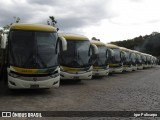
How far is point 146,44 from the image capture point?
132 meters

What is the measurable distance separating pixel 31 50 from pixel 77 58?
17.3 feet

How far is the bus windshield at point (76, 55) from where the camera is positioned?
19.9 meters

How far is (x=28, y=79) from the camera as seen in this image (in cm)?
1471

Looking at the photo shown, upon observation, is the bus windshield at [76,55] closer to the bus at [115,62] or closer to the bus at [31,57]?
the bus at [31,57]

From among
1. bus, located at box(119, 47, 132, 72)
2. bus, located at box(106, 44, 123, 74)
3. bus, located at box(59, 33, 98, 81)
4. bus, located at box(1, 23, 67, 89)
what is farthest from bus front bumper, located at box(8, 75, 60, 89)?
bus, located at box(119, 47, 132, 72)

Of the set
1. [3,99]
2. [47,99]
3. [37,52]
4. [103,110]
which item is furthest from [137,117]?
[37,52]

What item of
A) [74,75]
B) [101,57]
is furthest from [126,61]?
[74,75]

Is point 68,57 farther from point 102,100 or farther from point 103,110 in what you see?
point 103,110

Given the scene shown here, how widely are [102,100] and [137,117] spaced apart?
3.71m

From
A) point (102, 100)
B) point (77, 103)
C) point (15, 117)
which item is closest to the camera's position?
point (15, 117)

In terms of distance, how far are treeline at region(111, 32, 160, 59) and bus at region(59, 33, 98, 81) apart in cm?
10521

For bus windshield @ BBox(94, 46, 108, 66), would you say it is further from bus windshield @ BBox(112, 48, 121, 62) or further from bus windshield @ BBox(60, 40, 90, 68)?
bus windshield @ BBox(112, 48, 121, 62)

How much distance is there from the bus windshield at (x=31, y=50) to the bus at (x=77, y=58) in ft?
12.9

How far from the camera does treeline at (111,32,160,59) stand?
412 feet
